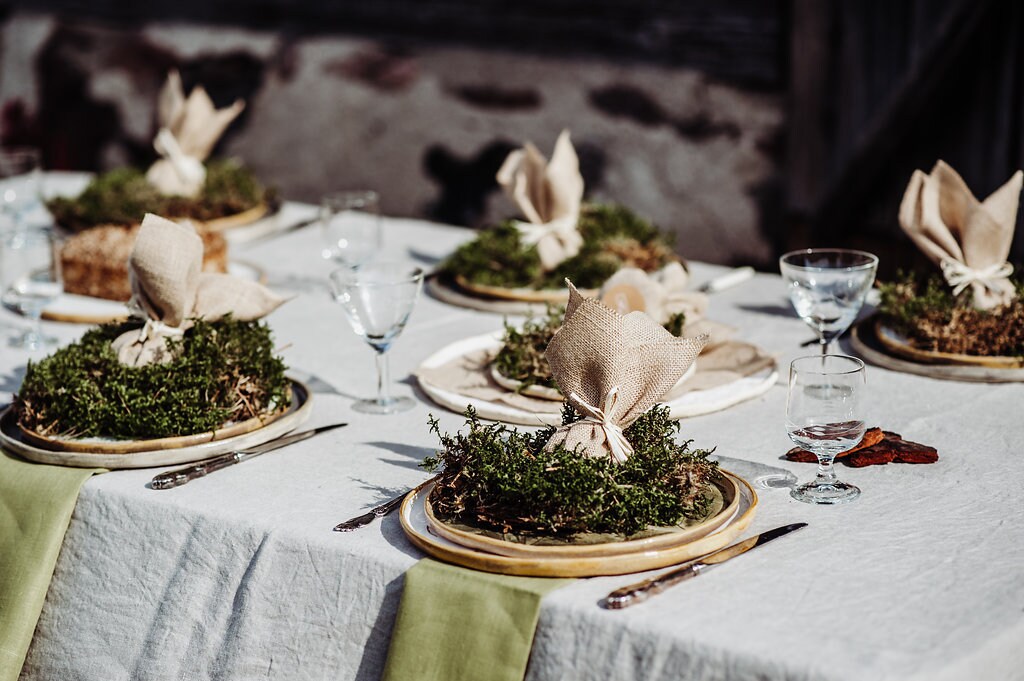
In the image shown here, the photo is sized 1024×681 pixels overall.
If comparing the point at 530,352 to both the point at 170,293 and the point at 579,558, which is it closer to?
the point at 170,293

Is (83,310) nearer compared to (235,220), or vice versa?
(83,310)

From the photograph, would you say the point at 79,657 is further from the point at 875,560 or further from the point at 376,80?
the point at 376,80

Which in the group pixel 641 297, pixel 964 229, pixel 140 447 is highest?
pixel 964 229

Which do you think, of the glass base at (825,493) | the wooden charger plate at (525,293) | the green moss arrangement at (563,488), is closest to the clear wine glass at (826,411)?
the glass base at (825,493)

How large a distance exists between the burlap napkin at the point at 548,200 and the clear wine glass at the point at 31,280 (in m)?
0.86

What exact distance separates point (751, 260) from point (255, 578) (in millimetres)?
3418

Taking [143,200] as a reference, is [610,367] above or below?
above

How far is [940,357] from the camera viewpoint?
1920mm

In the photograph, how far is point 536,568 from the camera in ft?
4.15

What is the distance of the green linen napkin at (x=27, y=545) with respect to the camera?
156cm

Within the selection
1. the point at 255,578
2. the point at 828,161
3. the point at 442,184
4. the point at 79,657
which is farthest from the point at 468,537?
the point at 442,184

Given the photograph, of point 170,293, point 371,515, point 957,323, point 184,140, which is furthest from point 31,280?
point 957,323

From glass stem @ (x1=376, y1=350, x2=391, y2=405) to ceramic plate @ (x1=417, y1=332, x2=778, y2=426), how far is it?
60 mm

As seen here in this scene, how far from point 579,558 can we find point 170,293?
793 millimetres
